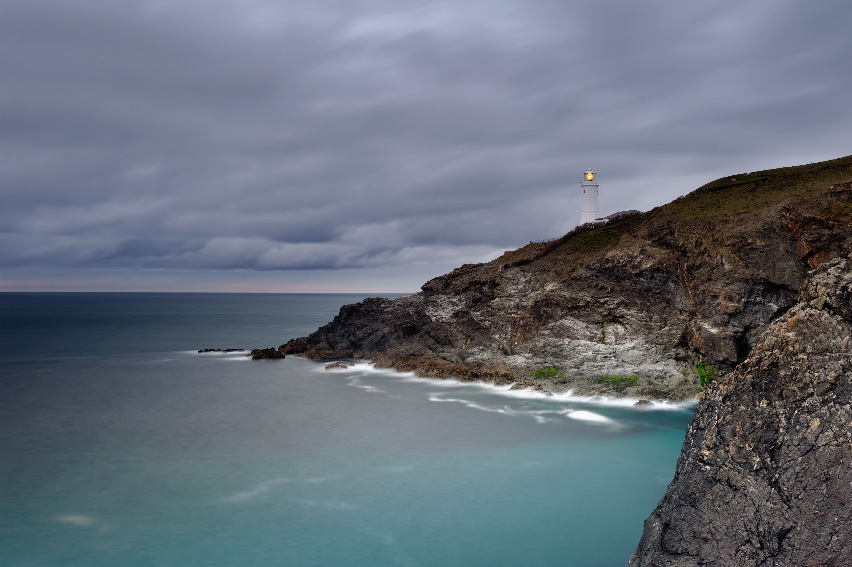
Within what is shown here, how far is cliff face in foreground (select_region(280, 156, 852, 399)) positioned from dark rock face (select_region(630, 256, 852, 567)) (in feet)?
62.5

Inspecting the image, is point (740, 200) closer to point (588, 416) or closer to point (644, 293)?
point (644, 293)

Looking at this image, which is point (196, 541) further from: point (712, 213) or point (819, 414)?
point (712, 213)

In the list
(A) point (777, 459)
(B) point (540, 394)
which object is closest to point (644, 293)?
(B) point (540, 394)

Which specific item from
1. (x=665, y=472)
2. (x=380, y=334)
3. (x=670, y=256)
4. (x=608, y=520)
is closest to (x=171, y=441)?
(x=608, y=520)

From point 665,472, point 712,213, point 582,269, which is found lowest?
point 665,472

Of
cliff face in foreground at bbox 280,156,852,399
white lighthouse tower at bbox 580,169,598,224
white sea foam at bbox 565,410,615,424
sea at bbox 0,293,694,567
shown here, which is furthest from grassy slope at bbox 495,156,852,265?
white lighthouse tower at bbox 580,169,598,224

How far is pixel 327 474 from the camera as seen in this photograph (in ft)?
63.2

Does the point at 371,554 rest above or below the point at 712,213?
below

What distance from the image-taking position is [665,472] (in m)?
18.9

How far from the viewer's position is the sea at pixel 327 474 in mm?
13758

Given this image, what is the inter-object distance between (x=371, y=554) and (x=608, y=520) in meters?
6.30

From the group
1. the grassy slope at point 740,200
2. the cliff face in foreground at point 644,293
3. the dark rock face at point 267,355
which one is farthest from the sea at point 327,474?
the dark rock face at point 267,355

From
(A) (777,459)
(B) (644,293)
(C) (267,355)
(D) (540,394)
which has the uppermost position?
(B) (644,293)

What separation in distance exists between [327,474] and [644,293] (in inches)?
784
